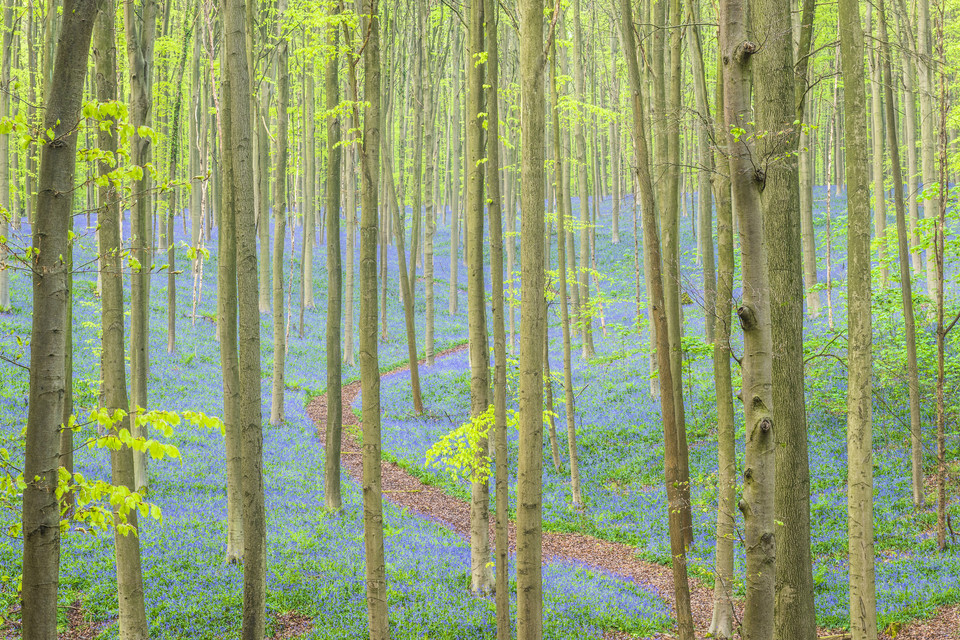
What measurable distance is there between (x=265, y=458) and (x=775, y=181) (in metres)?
12.1

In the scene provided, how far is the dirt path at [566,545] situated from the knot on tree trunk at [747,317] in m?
5.42

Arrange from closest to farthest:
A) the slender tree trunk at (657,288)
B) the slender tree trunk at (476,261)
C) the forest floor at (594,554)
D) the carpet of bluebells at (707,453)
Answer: the slender tree trunk at (657,288) < the forest floor at (594,554) < the slender tree trunk at (476,261) < the carpet of bluebells at (707,453)

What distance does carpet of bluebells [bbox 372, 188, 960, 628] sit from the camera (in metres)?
9.49

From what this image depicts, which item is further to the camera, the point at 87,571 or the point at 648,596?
the point at 648,596

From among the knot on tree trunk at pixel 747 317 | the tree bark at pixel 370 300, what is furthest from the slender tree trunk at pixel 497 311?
the knot on tree trunk at pixel 747 317

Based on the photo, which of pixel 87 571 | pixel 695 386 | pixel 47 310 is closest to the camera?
pixel 47 310

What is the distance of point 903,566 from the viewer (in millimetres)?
9586

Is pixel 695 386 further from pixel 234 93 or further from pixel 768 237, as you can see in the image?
pixel 234 93

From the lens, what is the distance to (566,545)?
11953 mm

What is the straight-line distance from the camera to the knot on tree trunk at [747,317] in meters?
4.41

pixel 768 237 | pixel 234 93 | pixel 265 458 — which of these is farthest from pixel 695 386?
pixel 234 93

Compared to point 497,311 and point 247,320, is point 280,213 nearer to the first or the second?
point 497,311

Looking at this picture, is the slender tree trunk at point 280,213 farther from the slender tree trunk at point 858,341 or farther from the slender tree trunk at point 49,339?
the slender tree trunk at point 858,341

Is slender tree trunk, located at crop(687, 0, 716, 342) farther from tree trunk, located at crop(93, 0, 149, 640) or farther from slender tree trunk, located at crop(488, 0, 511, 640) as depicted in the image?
tree trunk, located at crop(93, 0, 149, 640)
